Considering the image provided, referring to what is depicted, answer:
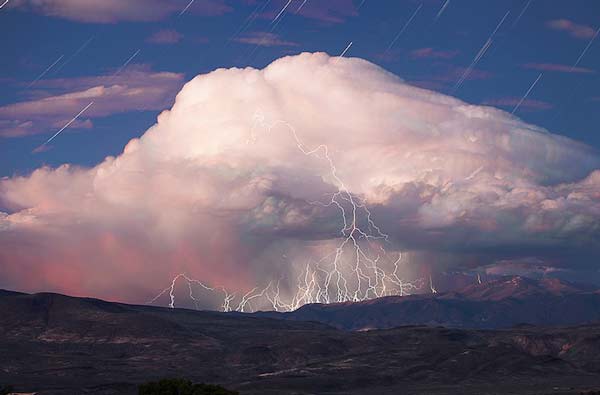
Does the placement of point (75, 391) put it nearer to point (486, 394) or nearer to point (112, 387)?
point (112, 387)

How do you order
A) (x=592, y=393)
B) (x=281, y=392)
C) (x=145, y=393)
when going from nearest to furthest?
(x=145, y=393) < (x=592, y=393) < (x=281, y=392)

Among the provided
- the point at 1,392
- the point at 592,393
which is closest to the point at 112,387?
the point at 1,392

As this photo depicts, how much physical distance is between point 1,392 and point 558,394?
116829mm

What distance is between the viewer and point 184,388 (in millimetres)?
113062

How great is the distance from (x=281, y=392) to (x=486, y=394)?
151 ft

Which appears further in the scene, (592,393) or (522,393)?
(522,393)

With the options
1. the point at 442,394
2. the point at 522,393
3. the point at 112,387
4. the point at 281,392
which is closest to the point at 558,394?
the point at 522,393

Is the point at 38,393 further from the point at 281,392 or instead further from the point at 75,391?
the point at 281,392

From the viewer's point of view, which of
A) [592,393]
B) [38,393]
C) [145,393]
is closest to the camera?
[145,393]

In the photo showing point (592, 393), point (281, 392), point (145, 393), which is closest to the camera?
point (145, 393)

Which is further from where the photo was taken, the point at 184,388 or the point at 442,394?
the point at 442,394

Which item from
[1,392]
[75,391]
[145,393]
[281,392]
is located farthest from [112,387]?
[145,393]

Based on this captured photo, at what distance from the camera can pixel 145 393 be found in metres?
113

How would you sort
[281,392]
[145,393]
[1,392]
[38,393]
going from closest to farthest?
[145,393] < [1,392] < [38,393] < [281,392]
